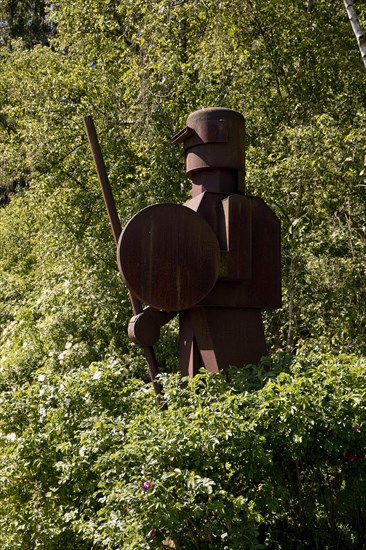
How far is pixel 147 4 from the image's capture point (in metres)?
8.16

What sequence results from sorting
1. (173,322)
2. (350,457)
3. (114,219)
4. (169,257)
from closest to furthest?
(350,457) < (169,257) < (114,219) < (173,322)

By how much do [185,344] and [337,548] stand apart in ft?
4.44

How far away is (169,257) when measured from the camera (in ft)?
12.5

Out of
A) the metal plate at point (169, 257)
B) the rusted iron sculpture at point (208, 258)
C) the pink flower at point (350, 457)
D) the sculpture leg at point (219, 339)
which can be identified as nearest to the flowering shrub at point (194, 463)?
the pink flower at point (350, 457)

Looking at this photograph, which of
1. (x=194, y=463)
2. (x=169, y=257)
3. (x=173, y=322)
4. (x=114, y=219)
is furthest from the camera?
(x=173, y=322)

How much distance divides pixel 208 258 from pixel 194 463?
1.26 meters

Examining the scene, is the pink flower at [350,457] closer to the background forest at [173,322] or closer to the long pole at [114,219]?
the background forest at [173,322]

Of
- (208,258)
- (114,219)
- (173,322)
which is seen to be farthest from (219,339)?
(173,322)

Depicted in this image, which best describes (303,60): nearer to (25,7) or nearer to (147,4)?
(147,4)

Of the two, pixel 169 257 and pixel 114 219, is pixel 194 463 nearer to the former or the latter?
pixel 169 257

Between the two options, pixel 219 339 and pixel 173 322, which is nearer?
pixel 219 339

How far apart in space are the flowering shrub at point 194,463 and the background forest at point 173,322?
1cm

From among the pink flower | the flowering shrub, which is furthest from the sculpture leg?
the pink flower

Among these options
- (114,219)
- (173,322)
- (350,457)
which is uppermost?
(114,219)
